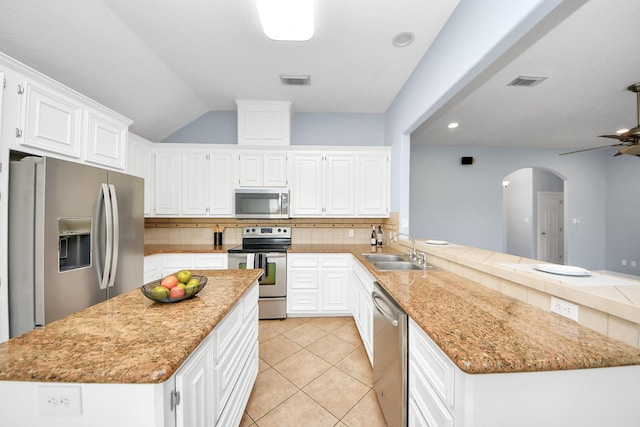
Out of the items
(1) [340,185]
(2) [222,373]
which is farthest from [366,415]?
(1) [340,185]

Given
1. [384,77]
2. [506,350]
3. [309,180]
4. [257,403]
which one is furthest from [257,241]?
[506,350]

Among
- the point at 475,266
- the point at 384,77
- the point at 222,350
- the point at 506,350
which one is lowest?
the point at 222,350

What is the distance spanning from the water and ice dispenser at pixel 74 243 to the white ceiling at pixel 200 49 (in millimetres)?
1418

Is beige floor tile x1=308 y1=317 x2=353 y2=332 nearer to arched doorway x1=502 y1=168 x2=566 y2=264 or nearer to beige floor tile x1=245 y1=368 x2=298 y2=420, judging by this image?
beige floor tile x1=245 y1=368 x2=298 y2=420

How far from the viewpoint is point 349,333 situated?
267 cm

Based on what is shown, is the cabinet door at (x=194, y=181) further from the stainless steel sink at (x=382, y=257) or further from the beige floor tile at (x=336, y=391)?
the beige floor tile at (x=336, y=391)

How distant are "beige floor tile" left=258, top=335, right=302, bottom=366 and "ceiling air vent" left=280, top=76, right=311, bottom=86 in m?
2.90

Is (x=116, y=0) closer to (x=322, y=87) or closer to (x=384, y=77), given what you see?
(x=322, y=87)

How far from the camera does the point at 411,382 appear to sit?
1.13m

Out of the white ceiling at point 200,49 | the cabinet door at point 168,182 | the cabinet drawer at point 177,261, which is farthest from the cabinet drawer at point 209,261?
the white ceiling at point 200,49

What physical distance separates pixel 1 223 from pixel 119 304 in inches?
34.6

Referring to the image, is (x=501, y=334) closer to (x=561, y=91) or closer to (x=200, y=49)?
(x=200, y=49)

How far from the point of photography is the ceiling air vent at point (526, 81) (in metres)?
2.58

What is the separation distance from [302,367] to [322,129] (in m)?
3.10
